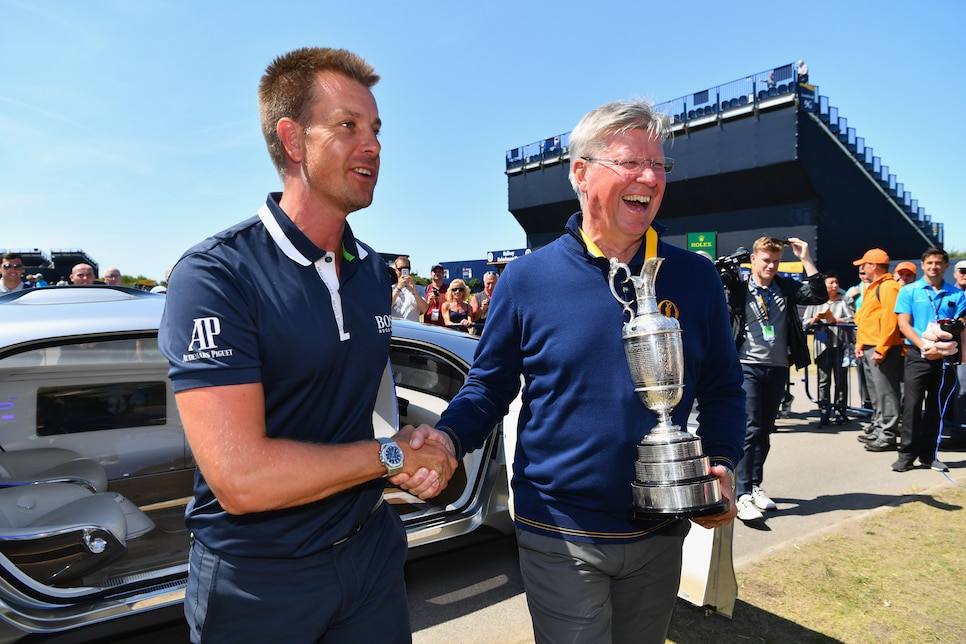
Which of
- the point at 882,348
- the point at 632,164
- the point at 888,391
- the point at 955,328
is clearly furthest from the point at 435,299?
the point at 632,164

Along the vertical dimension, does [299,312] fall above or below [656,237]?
below

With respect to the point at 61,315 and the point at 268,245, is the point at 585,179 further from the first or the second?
the point at 61,315

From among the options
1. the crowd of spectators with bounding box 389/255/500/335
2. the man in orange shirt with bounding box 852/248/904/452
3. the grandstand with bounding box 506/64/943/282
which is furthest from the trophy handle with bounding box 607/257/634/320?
Answer: the grandstand with bounding box 506/64/943/282

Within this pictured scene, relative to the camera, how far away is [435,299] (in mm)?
9633

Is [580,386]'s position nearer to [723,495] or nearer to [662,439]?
[662,439]

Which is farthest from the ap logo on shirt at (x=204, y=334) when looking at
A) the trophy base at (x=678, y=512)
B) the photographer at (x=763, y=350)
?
the photographer at (x=763, y=350)

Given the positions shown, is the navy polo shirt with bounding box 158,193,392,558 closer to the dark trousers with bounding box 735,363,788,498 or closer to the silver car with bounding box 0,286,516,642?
the silver car with bounding box 0,286,516,642

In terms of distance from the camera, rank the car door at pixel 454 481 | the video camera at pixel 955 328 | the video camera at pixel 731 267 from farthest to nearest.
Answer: the video camera at pixel 955 328, the video camera at pixel 731 267, the car door at pixel 454 481

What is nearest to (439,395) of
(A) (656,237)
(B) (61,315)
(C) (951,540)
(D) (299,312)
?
(B) (61,315)

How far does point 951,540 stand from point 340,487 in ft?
14.1

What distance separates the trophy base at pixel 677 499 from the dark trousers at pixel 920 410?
5.28 meters

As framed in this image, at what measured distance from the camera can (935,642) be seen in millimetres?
2867

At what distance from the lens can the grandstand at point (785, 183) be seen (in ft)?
96.5

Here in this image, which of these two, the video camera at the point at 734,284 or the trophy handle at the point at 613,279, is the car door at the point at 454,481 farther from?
the video camera at the point at 734,284
